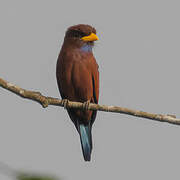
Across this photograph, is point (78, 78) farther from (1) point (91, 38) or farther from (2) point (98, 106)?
(2) point (98, 106)

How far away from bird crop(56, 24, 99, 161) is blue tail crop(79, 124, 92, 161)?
1.99 ft

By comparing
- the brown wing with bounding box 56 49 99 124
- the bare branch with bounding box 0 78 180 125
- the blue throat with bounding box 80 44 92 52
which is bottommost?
the bare branch with bounding box 0 78 180 125

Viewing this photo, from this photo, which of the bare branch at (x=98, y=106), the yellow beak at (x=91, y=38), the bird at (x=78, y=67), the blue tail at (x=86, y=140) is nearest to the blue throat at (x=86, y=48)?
the bird at (x=78, y=67)

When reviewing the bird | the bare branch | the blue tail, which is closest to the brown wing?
the bird

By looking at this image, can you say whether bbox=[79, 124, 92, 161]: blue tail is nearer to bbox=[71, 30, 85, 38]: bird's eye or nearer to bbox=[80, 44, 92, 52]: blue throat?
bbox=[80, 44, 92, 52]: blue throat

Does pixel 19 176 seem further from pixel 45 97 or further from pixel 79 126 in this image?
pixel 79 126

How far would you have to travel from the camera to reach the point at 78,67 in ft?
16.1

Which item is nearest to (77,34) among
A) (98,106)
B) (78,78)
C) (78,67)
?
(78,67)

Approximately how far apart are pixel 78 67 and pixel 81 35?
21.4 inches

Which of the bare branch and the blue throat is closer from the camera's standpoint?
the bare branch

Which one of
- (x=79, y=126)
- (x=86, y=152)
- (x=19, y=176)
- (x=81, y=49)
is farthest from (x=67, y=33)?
(x=19, y=176)

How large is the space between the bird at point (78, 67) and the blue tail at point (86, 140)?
23.9 inches

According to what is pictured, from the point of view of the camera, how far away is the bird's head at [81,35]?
5.04 m

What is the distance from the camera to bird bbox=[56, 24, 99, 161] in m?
4.91
